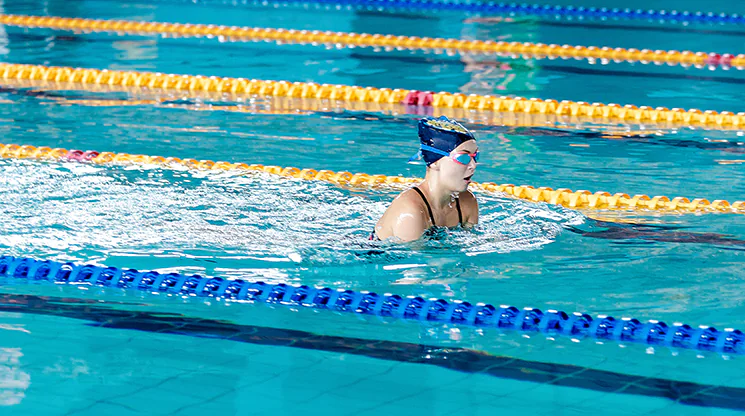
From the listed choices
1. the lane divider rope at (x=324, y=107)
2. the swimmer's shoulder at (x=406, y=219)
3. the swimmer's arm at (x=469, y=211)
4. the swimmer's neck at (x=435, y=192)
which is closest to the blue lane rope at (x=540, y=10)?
the lane divider rope at (x=324, y=107)

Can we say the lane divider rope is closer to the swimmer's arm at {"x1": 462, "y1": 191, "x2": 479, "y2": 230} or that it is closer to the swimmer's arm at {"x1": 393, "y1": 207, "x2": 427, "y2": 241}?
the swimmer's arm at {"x1": 462, "y1": 191, "x2": 479, "y2": 230}

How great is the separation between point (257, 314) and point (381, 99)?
4.29 metres

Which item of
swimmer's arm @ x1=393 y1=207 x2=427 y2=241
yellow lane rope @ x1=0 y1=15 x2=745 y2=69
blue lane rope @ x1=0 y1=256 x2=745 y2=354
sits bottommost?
blue lane rope @ x1=0 y1=256 x2=745 y2=354

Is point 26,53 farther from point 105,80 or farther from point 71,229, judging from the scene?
point 71,229

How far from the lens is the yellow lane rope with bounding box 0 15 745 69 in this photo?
9672 millimetres

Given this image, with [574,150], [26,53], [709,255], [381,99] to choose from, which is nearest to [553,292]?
[709,255]

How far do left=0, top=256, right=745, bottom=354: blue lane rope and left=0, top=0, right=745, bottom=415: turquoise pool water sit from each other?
0.22 ft

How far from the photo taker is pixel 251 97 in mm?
7969

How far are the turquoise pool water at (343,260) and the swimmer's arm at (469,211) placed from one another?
0.06m

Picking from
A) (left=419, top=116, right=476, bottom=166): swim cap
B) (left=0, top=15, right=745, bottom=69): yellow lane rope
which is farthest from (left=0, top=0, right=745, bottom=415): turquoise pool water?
(left=0, top=15, right=745, bottom=69): yellow lane rope

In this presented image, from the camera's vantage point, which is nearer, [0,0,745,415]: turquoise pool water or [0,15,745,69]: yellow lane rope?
[0,0,745,415]: turquoise pool water

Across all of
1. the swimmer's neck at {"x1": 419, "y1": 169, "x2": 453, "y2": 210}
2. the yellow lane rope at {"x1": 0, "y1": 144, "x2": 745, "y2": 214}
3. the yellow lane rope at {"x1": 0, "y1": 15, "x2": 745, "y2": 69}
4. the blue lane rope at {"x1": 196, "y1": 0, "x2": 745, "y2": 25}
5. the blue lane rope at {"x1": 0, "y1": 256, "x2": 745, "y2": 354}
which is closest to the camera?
the blue lane rope at {"x1": 0, "y1": 256, "x2": 745, "y2": 354}

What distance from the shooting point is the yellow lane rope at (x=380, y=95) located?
7.21 meters

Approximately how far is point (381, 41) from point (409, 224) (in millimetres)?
6627
